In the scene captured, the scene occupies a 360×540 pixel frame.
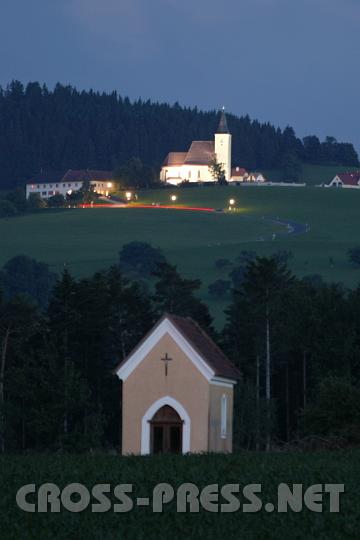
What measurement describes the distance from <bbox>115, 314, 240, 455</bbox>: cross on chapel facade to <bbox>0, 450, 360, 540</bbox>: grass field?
10.4 m

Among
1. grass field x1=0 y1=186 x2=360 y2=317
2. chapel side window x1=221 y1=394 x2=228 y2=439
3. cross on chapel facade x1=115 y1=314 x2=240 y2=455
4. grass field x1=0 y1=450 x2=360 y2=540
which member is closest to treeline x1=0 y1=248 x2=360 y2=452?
chapel side window x1=221 y1=394 x2=228 y2=439

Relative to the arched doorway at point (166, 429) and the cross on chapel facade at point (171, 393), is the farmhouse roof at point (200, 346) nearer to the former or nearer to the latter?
the cross on chapel facade at point (171, 393)

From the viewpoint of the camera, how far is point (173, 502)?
2580 cm

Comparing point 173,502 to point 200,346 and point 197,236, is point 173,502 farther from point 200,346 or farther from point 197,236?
point 197,236

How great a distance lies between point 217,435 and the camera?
41312 millimetres

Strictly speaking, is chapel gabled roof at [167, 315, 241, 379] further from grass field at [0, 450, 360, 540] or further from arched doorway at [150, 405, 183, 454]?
grass field at [0, 450, 360, 540]

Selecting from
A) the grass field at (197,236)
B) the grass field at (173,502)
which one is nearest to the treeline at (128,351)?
the grass field at (173,502)

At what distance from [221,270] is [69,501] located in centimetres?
11273

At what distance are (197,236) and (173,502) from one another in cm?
13988

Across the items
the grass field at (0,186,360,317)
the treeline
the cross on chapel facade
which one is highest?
the cross on chapel facade

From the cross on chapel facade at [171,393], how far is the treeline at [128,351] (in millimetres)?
5820

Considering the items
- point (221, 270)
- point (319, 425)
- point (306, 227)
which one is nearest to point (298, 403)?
point (319, 425)

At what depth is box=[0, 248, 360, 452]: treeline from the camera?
55.1 metres

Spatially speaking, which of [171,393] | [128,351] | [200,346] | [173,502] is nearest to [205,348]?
[200,346]
